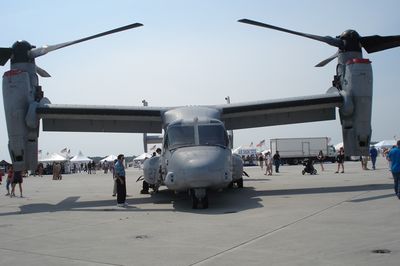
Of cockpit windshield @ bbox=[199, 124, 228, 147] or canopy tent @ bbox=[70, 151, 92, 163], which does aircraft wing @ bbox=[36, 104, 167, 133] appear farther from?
canopy tent @ bbox=[70, 151, 92, 163]

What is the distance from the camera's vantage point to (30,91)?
14.4 meters

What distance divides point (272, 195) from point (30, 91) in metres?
9.11

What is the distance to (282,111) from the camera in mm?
16250

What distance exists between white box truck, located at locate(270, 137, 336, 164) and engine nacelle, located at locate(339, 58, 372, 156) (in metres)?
36.6

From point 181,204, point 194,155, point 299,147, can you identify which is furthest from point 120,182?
point 299,147

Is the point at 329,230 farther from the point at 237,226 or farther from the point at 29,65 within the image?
the point at 29,65

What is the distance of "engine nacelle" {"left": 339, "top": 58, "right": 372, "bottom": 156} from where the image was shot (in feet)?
46.8

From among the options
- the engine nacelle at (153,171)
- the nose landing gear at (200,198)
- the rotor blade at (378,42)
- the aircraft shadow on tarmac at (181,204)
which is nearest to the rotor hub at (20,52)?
the aircraft shadow on tarmac at (181,204)

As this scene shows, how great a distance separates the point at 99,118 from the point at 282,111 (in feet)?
23.8

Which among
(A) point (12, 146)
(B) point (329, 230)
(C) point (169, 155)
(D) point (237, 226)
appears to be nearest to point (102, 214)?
(C) point (169, 155)

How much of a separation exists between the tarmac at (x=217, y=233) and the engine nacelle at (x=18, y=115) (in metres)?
2.36

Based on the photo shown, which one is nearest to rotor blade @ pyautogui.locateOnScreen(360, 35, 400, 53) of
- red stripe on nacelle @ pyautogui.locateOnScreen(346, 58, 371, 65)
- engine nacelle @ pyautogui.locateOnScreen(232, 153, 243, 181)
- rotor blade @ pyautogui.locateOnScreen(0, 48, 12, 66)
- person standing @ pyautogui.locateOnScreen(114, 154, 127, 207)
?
red stripe on nacelle @ pyautogui.locateOnScreen(346, 58, 371, 65)

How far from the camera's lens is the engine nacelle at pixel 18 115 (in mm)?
13891

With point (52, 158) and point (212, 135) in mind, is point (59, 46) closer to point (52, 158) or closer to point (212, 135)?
point (212, 135)
